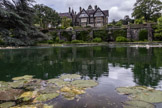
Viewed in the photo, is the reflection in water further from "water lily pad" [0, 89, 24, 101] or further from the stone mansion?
the stone mansion

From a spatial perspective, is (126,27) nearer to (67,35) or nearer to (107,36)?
(107,36)

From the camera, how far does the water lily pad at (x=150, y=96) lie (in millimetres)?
3174

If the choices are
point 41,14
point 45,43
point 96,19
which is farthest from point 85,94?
point 96,19

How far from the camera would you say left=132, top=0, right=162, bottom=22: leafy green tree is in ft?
140

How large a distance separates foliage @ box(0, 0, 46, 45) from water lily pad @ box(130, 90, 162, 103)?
13.2m

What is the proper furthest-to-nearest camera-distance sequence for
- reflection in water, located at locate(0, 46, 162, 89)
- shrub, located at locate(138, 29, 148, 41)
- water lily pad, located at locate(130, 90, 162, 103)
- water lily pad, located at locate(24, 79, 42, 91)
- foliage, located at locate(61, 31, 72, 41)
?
foliage, located at locate(61, 31, 72, 41), shrub, located at locate(138, 29, 148, 41), reflection in water, located at locate(0, 46, 162, 89), water lily pad, located at locate(24, 79, 42, 91), water lily pad, located at locate(130, 90, 162, 103)

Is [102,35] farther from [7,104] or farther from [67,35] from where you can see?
[7,104]

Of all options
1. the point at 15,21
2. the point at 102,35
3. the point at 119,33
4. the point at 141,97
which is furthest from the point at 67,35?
the point at 141,97

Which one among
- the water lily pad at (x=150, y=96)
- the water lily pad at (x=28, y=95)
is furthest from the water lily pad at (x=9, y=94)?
the water lily pad at (x=150, y=96)

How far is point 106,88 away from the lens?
170 inches

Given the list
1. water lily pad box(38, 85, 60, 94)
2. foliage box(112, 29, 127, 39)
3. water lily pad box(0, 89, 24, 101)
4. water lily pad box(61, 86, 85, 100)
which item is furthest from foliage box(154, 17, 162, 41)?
water lily pad box(0, 89, 24, 101)

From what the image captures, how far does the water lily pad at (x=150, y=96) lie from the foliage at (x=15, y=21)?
13.2m

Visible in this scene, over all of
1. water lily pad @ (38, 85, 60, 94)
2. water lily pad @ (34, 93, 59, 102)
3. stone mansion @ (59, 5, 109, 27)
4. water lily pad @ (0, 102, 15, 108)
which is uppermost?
stone mansion @ (59, 5, 109, 27)

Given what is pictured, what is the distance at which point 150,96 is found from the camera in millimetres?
3354
